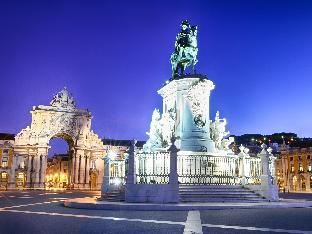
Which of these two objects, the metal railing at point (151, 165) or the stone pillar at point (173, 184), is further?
the metal railing at point (151, 165)

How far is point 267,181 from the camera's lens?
18.3 m

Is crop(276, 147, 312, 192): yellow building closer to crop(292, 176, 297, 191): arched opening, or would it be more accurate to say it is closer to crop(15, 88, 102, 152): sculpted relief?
crop(292, 176, 297, 191): arched opening

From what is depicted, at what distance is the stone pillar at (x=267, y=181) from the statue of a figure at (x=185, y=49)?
6804mm

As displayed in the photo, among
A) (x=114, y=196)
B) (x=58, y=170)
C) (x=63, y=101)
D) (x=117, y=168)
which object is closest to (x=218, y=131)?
(x=117, y=168)

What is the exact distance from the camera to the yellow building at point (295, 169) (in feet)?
247

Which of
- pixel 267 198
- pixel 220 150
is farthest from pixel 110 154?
pixel 267 198

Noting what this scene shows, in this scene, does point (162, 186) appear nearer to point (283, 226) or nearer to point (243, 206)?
point (243, 206)

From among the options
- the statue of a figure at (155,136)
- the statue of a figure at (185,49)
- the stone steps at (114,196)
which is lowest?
the stone steps at (114,196)

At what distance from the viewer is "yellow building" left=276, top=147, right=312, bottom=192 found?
75.3m

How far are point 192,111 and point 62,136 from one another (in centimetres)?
5967

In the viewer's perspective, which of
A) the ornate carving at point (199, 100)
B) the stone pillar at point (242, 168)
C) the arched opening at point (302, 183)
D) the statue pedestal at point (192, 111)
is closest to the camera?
the stone pillar at point (242, 168)

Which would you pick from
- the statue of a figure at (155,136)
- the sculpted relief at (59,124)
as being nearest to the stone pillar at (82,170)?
the sculpted relief at (59,124)

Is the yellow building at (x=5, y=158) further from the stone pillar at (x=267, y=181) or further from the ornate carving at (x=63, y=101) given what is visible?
the stone pillar at (x=267, y=181)

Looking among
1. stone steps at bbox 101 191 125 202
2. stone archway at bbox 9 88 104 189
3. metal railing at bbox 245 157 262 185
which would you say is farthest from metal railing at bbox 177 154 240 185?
stone archway at bbox 9 88 104 189
